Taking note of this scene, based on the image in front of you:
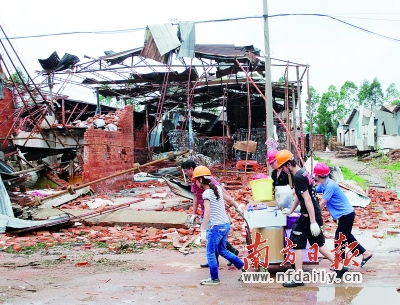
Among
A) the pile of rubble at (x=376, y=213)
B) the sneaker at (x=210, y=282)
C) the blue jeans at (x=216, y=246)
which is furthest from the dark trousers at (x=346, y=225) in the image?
the pile of rubble at (x=376, y=213)

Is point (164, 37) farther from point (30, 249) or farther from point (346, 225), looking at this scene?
point (346, 225)

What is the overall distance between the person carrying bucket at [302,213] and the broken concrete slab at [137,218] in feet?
12.9

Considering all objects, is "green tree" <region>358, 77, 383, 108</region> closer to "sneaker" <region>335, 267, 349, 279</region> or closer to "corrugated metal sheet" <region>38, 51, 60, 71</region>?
"corrugated metal sheet" <region>38, 51, 60, 71</region>

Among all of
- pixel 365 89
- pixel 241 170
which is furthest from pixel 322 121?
pixel 241 170

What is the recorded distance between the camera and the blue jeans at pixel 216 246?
543 cm

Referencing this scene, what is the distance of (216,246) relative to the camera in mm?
5551

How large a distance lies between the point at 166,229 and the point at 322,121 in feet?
176

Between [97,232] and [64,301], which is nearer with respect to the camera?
[64,301]

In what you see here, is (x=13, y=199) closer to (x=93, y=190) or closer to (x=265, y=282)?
(x=93, y=190)

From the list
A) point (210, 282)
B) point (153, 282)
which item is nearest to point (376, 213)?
point (210, 282)

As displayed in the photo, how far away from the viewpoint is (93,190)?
1401 cm

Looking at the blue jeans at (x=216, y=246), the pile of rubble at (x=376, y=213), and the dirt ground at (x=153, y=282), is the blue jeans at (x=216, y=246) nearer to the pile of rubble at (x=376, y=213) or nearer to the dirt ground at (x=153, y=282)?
the dirt ground at (x=153, y=282)

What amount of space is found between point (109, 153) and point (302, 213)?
1076cm

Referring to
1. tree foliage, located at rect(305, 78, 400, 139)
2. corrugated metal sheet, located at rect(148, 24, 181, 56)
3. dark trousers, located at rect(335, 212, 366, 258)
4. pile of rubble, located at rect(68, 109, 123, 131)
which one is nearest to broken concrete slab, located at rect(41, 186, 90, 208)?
pile of rubble, located at rect(68, 109, 123, 131)
